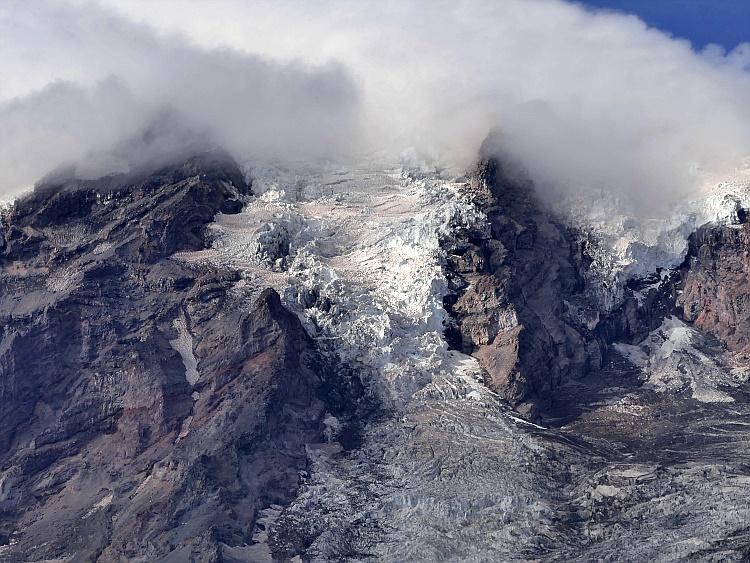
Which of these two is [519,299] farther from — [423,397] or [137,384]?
[137,384]

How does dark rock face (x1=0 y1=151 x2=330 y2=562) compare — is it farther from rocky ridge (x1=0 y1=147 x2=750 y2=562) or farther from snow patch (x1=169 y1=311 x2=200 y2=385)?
rocky ridge (x1=0 y1=147 x2=750 y2=562)

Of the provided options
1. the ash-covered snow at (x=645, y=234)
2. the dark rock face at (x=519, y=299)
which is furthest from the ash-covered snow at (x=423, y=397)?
the dark rock face at (x=519, y=299)

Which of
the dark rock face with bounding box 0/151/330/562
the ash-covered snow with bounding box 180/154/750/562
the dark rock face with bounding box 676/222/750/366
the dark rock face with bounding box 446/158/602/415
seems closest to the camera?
the ash-covered snow with bounding box 180/154/750/562

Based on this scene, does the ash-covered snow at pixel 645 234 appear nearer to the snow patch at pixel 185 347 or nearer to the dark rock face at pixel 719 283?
the dark rock face at pixel 719 283

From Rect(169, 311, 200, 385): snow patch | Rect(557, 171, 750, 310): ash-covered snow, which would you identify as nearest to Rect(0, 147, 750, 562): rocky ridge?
Rect(169, 311, 200, 385): snow patch

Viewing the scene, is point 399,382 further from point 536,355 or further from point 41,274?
point 41,274

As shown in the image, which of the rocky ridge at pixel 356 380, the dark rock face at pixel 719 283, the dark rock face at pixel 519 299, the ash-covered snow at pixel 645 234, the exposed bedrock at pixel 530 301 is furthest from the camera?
the ash-covered snow at pixel 645 234

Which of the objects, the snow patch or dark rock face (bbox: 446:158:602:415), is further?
dark rock face (bbox: 446:158:602:415)

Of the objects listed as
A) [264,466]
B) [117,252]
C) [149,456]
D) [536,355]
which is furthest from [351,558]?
[117,252]
